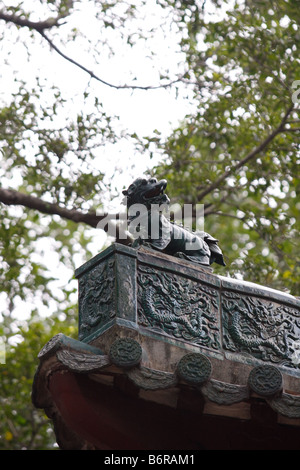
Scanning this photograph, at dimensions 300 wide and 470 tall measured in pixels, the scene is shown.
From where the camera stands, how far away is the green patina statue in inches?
300

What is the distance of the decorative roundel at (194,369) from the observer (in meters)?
6.30

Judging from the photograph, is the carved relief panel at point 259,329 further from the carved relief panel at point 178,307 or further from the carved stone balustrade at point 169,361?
the carved relief panel at point 178,307

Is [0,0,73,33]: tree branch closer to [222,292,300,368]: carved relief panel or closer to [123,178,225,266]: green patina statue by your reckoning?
[123,178,225,266]: green patina statue

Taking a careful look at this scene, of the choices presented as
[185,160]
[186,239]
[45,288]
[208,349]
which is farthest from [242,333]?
[45,288]

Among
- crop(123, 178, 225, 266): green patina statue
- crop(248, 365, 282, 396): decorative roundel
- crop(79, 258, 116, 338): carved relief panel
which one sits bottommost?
crop(248, 365, 282, 396): decorative roundel

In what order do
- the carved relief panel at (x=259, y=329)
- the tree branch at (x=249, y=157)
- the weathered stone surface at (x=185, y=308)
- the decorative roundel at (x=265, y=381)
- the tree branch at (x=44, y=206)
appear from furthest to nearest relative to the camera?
the tree branch at (x=249, y=157) < the tree branch at (x=44, y=206) < the carved relief panel at (x=259, y=329) < the weathered stone surface at (x=185, y=308) < the decorative roundel at (x=265, y=381)

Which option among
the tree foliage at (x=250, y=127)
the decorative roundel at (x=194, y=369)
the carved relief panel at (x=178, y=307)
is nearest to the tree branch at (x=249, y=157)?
the tree foliage at (x=250, y=127)

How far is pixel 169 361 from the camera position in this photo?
270 inches

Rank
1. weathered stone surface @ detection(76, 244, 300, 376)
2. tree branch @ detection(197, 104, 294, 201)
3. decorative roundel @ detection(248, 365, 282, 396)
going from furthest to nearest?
tree branch @ detection(197, 104, 294, 201), weathered stone surface @ detection(76, 244, 300, 376), decorative roundel @ detection(248, 365, 282, 396)

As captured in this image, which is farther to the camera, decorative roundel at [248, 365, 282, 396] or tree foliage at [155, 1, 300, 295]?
tree foliage at [155, 1, 300, 295]

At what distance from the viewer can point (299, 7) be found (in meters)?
13.4

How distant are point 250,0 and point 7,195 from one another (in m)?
4.17

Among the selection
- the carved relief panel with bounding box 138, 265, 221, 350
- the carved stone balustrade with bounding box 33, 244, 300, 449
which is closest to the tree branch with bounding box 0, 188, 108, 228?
the carved stone balustrade with bounding box 33, 244, 300, 449

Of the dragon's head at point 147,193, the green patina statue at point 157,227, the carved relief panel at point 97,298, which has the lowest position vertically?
the carved relief panel at point 97,298
